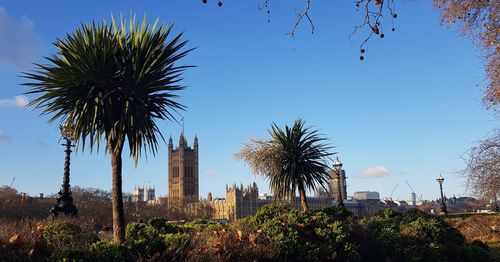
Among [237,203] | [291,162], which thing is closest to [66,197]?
[291,162]

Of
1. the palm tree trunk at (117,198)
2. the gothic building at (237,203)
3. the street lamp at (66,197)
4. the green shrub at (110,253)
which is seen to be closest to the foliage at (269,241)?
the green shrub at (110,253)

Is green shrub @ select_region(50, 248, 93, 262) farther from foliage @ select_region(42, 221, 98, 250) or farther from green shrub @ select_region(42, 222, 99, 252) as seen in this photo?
foliage @ select_region(42, 221, 98, 250)

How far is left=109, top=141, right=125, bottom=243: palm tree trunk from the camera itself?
Result: 11.5 metres

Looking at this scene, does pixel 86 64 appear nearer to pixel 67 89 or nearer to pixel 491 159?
pixel 67 89

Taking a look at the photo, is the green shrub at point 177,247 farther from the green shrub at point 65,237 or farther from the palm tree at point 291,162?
the palm tree at point 291,162

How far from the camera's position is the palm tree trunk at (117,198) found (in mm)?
11484

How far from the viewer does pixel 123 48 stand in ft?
41.7

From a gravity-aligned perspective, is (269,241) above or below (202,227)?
below

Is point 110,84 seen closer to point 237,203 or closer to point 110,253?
point 110,253

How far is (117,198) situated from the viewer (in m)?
12.0

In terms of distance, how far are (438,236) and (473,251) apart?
1.15 metres

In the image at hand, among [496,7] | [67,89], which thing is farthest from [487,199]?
[67,89]

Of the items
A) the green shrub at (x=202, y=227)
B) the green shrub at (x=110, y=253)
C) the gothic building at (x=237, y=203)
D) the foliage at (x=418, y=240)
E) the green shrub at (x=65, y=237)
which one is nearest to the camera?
the green shrub at (x=110, y=253)

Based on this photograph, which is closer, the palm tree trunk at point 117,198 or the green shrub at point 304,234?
the green shrub at point 304,234
